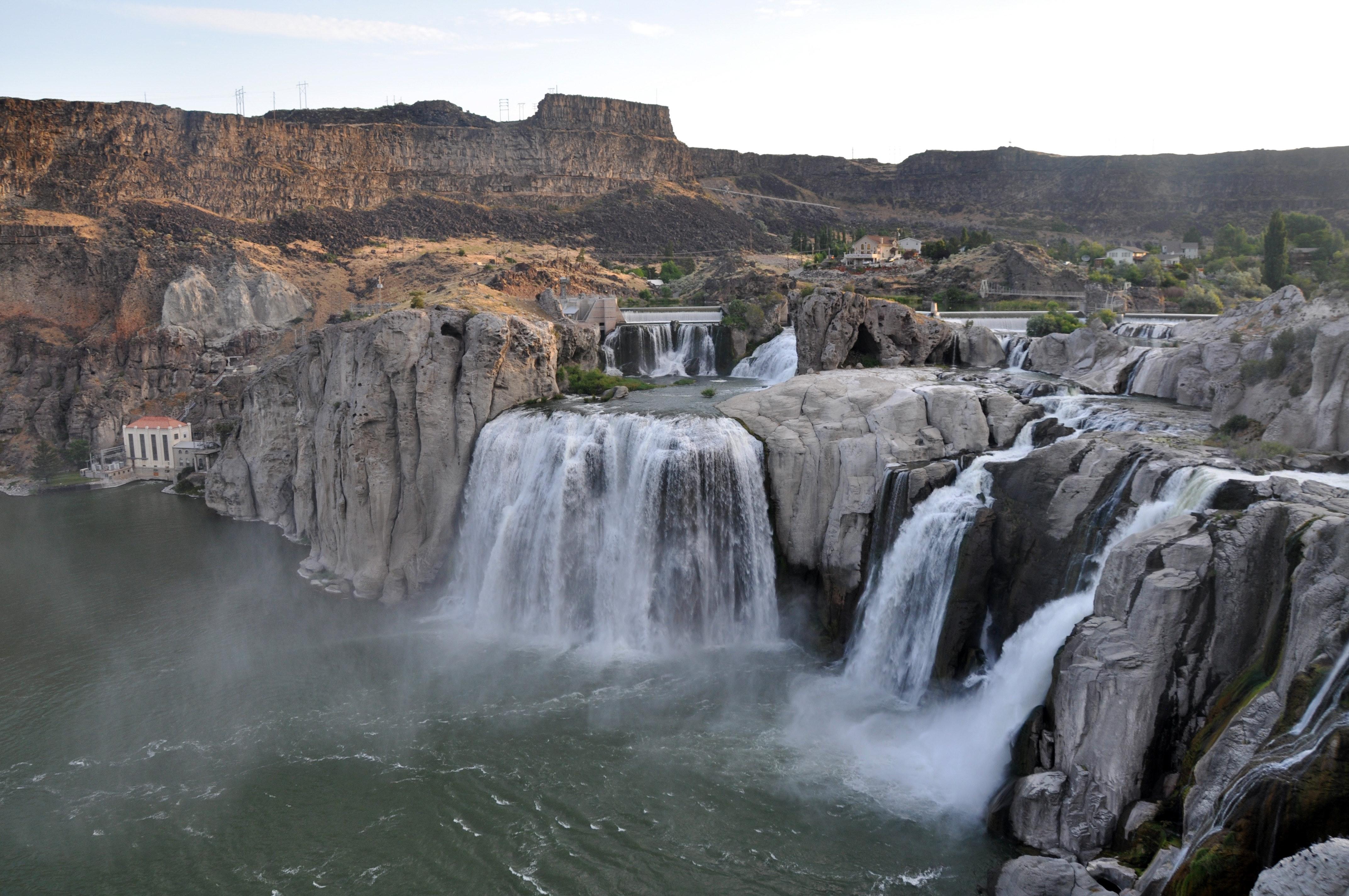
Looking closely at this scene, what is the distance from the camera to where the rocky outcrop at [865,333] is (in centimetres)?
3244

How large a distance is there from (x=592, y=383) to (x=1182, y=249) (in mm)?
55204

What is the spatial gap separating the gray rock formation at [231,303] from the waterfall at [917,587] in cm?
5270

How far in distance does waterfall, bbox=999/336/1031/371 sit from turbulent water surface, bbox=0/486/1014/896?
15592 mm

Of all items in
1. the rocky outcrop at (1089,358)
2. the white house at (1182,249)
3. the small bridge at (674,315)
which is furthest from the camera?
the white house at (1182,249)

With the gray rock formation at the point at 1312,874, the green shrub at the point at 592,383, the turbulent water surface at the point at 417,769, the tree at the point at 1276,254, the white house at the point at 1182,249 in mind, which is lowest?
the turbulent water surface at the point at 417,769

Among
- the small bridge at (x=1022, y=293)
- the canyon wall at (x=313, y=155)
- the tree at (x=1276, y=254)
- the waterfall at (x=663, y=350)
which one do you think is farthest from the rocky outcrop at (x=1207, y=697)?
the canyon wall at (x=313, y=155)

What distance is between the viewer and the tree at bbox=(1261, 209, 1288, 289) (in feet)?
119

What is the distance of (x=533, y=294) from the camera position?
177 ft

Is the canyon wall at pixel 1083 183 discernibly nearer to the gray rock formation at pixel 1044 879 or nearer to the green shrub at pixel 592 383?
the green shrub at pixel 592 383

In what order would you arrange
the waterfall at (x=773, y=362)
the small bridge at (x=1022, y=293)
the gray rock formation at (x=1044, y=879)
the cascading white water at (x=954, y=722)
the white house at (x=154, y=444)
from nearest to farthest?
the gray rock formation at (x=1044, y=879) → the cascading white water at (x=954, y=722) → the waterfall at (x=773, y=362) → the small bridge at (x=1022, y=293) → the white house at (x=154, y=444)

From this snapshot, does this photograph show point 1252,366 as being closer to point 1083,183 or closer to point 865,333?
point 865,333

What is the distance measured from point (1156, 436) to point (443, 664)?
1829 centimetres

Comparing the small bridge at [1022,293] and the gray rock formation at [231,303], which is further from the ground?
the small bridge at [1022,293]

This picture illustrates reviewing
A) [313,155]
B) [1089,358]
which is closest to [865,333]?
[1089,358]
